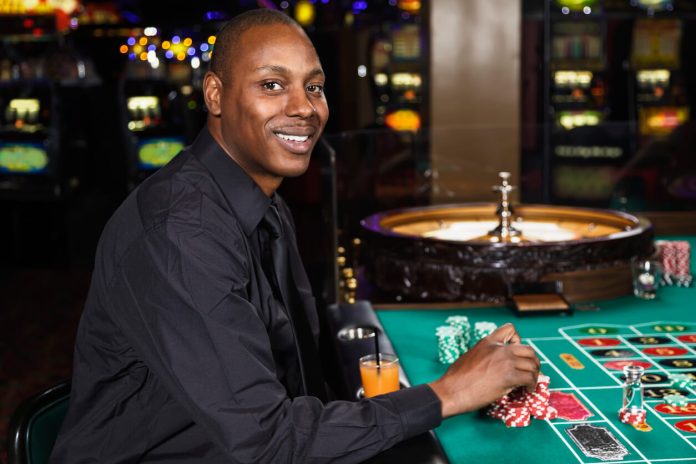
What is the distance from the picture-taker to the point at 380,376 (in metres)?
1.96

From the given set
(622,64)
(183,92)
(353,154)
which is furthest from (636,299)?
(183,92)

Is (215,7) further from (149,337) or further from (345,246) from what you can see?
(149,337)

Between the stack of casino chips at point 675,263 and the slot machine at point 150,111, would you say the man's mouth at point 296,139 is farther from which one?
the slot machine at point 150,111

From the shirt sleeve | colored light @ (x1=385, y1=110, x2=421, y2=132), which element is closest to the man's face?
the shirt sleeve

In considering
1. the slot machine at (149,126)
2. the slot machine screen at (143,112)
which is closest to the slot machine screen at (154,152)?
the slot machine at (149,126)

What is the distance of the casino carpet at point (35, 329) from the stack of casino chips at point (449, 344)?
173cm

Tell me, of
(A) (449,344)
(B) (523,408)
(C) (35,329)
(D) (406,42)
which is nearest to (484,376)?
(B) (523,408)

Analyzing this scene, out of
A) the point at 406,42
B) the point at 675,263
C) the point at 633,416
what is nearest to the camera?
the point at 633,416

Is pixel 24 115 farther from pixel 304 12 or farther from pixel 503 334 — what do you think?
pixel 503 334

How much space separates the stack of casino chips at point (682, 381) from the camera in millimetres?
2078

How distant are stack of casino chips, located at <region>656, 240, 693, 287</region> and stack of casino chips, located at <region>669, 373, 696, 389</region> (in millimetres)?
1183

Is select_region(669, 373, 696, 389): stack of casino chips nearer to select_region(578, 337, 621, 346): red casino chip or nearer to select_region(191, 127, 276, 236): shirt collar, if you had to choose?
select_region(578, 337, 621, 346): red casino chip

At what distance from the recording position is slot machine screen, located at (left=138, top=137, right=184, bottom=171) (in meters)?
7.81

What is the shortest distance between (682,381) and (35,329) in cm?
435
